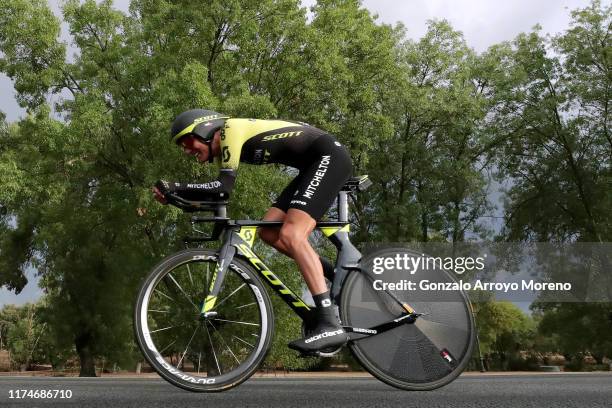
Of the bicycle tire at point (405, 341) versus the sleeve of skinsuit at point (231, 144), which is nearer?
the sleeve of skinsuit at point (231, 144)

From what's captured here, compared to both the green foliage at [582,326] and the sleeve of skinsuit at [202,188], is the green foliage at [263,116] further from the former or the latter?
the sleeve of skinsuit at [202,188]

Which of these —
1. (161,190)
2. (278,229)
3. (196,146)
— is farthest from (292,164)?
(161,190)

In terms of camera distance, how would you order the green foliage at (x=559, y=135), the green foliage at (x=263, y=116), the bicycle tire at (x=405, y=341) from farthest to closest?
the green foliage at (x=559, y=135)
the green foliage at (x=263, y=116)
the bicycle tire at (x=405, y=341)

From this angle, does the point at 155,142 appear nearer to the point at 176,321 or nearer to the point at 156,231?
the point at 156,231

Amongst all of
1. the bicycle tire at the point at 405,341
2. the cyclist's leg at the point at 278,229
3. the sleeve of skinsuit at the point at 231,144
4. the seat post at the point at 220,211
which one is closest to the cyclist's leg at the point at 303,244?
the cyclist's leg at the point at 278,229

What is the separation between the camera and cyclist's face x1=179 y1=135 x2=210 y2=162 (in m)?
5.11

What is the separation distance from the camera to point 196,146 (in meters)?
5.13

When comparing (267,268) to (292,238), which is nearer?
(292,238)

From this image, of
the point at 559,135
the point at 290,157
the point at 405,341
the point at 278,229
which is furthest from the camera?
the point at 559,135

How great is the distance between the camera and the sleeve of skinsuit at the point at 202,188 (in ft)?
16.5

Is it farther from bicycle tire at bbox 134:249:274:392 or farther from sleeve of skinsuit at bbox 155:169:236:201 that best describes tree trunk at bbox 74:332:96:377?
sleeve of skinsuit at bbox 155:169:236:201

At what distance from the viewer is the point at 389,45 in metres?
29.8

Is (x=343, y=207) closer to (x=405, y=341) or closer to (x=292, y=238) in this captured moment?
(x=292, y=238)

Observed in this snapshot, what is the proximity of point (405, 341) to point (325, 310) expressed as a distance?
2.61ft
